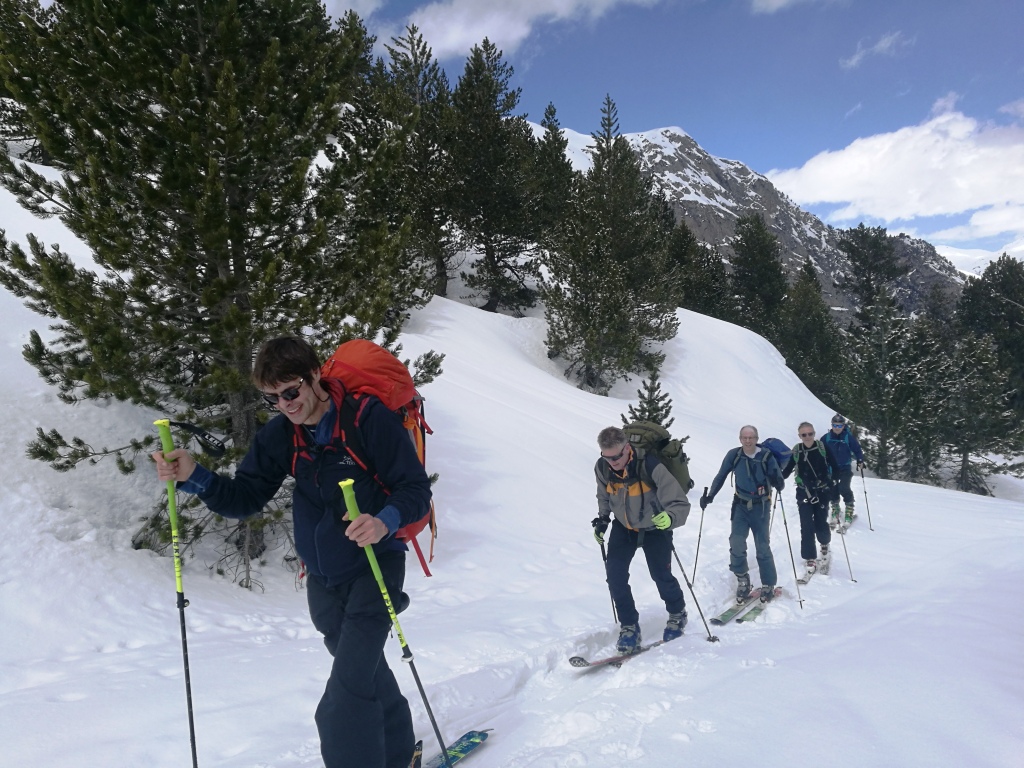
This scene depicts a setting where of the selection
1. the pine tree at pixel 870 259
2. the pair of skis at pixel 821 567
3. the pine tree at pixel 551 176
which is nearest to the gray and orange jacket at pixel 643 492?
the pair of skis at pixel 821 567

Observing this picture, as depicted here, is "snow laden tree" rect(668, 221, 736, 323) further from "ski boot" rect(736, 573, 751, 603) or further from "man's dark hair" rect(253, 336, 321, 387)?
"man's dark hair" rect(253, 336, 321, 387)

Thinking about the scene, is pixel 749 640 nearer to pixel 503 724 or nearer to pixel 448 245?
pixel 503 724

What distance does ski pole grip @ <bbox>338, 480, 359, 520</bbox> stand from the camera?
229cm

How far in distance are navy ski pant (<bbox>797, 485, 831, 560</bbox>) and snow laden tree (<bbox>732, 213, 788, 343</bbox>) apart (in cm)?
3381

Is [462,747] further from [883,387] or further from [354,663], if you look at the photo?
[883,387]

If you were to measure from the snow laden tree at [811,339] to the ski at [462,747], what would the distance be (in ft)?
124

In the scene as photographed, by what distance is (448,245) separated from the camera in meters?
21.7

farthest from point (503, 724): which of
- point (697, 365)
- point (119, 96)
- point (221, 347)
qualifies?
point (697, 365)

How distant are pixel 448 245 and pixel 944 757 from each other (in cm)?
2052

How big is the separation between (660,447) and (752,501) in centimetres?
235

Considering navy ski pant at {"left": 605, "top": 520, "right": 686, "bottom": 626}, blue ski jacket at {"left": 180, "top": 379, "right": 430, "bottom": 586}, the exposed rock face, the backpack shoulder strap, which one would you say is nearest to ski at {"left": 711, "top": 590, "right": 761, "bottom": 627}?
navy ski pant at {"left": 605, "top": 520, "right": 686, "bottom": 626}

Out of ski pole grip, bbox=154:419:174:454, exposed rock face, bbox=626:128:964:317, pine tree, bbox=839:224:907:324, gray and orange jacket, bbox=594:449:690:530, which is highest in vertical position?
exposed rock face, bbox=626:128:964:317

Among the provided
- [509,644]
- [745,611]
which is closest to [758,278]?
[745,611]

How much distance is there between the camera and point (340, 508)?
2477 millimetres
